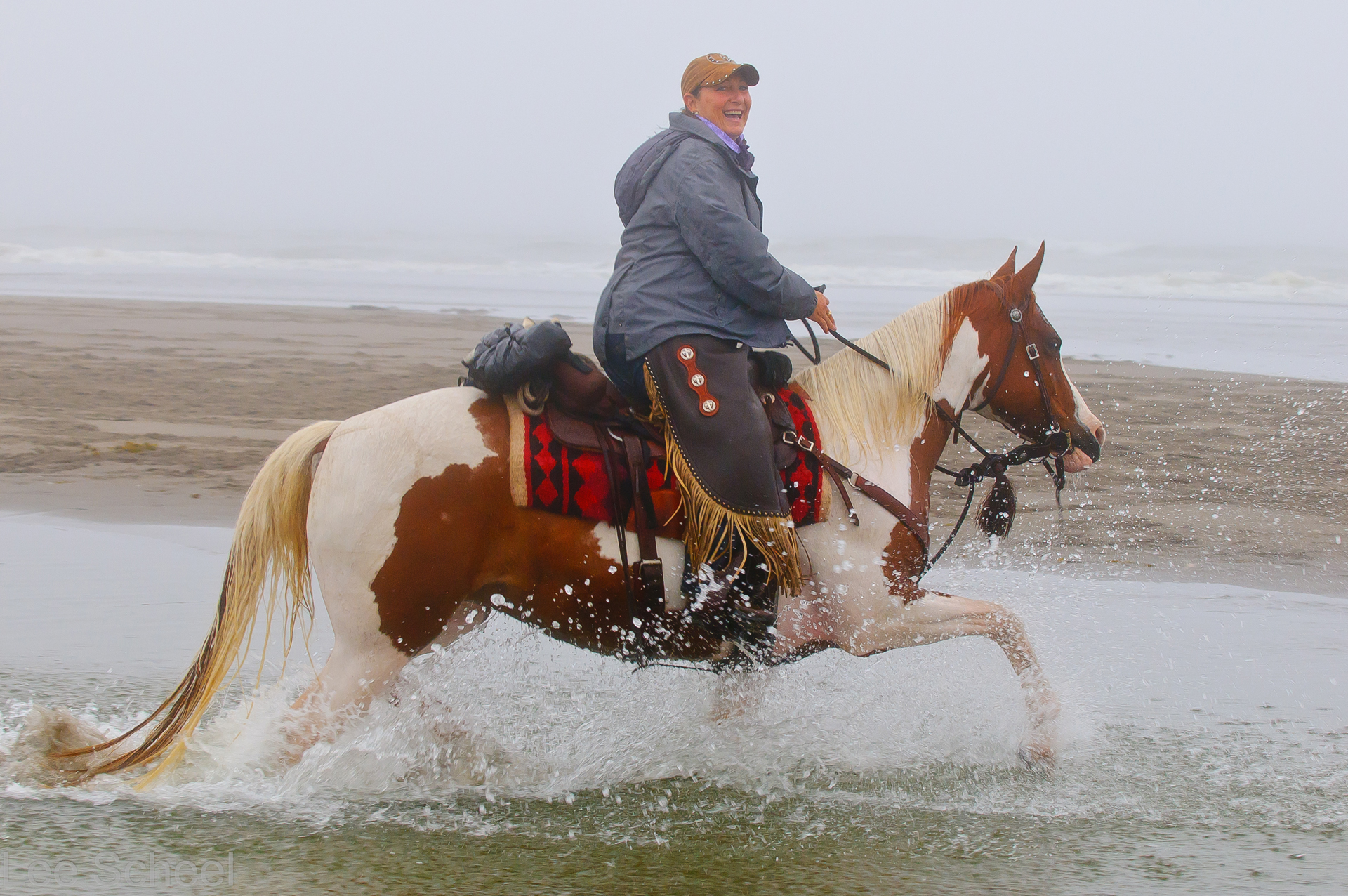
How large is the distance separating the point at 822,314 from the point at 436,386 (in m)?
9.93

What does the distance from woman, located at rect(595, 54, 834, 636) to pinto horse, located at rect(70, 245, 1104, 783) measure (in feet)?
0.62

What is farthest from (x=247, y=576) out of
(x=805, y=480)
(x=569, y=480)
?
(x=805, y=480)

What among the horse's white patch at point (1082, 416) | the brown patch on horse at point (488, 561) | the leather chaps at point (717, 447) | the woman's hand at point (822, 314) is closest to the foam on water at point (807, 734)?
the brown patch on horse at point (488, 561)

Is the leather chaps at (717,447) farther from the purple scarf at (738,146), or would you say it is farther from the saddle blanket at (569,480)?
the purple scarf at (738,146)

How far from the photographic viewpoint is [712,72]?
12.7 ft

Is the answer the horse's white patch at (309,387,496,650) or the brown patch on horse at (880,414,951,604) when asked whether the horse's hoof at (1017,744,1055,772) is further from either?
the horse's white patch at (309,387,496,650)

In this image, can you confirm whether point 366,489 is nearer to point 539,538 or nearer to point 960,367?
point 539,538

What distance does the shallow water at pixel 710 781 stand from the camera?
11.6 ft

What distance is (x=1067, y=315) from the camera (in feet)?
88.8

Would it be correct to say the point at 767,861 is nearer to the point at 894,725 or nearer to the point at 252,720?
the point at 894,725

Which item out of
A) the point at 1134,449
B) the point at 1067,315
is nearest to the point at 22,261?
the point at 1067,315

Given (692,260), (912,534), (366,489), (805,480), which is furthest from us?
(912,534)

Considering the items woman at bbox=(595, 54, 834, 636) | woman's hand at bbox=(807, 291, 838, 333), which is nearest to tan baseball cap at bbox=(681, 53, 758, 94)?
woman at bbox=(595, 54, 834, 636)

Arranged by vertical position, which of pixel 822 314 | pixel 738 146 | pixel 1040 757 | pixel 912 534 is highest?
pixel 738 146
